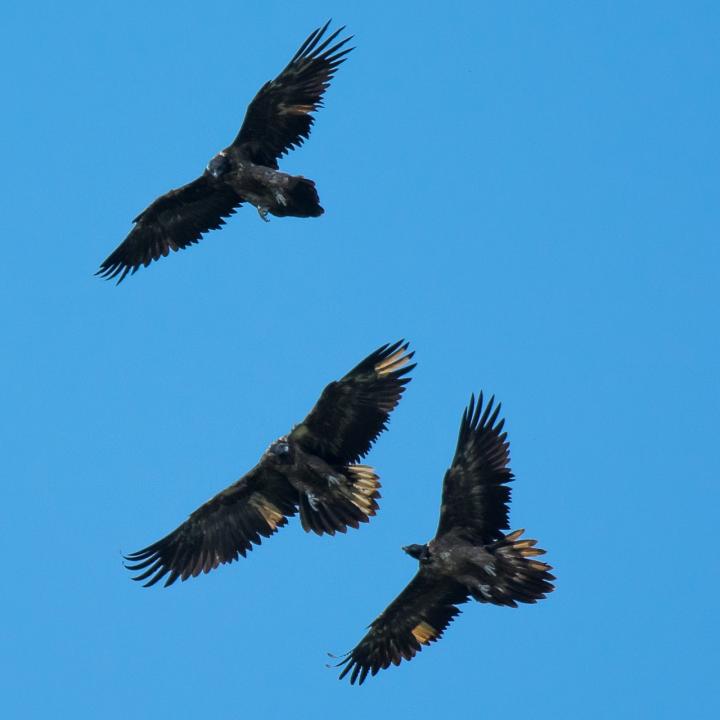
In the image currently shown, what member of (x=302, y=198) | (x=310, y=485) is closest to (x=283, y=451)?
(x=310, y=485)

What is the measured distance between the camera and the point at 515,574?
19516 mm

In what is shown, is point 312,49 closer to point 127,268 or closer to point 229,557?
point 127,268

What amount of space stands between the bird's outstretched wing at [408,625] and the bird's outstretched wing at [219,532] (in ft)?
6.37

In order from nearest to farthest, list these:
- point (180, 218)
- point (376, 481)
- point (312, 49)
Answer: point (376, 481) < point (312, 49) < point (180, 218)

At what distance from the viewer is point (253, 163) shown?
23.1m

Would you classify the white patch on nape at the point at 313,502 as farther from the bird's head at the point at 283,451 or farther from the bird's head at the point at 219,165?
the bird's head at the point at 219,165

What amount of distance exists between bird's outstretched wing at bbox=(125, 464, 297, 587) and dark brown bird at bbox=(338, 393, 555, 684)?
7.06ft

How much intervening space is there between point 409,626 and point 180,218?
6.72 m

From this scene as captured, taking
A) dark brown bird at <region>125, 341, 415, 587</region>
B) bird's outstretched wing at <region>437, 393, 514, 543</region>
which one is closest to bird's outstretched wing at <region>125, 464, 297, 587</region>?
dark brown bird at <region>125, 341, 415, 587</region>

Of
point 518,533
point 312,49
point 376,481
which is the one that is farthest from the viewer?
point 312,49

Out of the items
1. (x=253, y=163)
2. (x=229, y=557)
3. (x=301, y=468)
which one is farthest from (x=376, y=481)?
(x=253, y=163)

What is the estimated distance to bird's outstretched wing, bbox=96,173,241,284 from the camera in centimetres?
2411

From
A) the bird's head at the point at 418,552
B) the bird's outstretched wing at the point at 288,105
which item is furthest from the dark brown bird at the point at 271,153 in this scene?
the bird's head at the point at 418,552

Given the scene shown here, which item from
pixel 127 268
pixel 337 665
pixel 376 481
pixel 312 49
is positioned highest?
pixel 312 49
